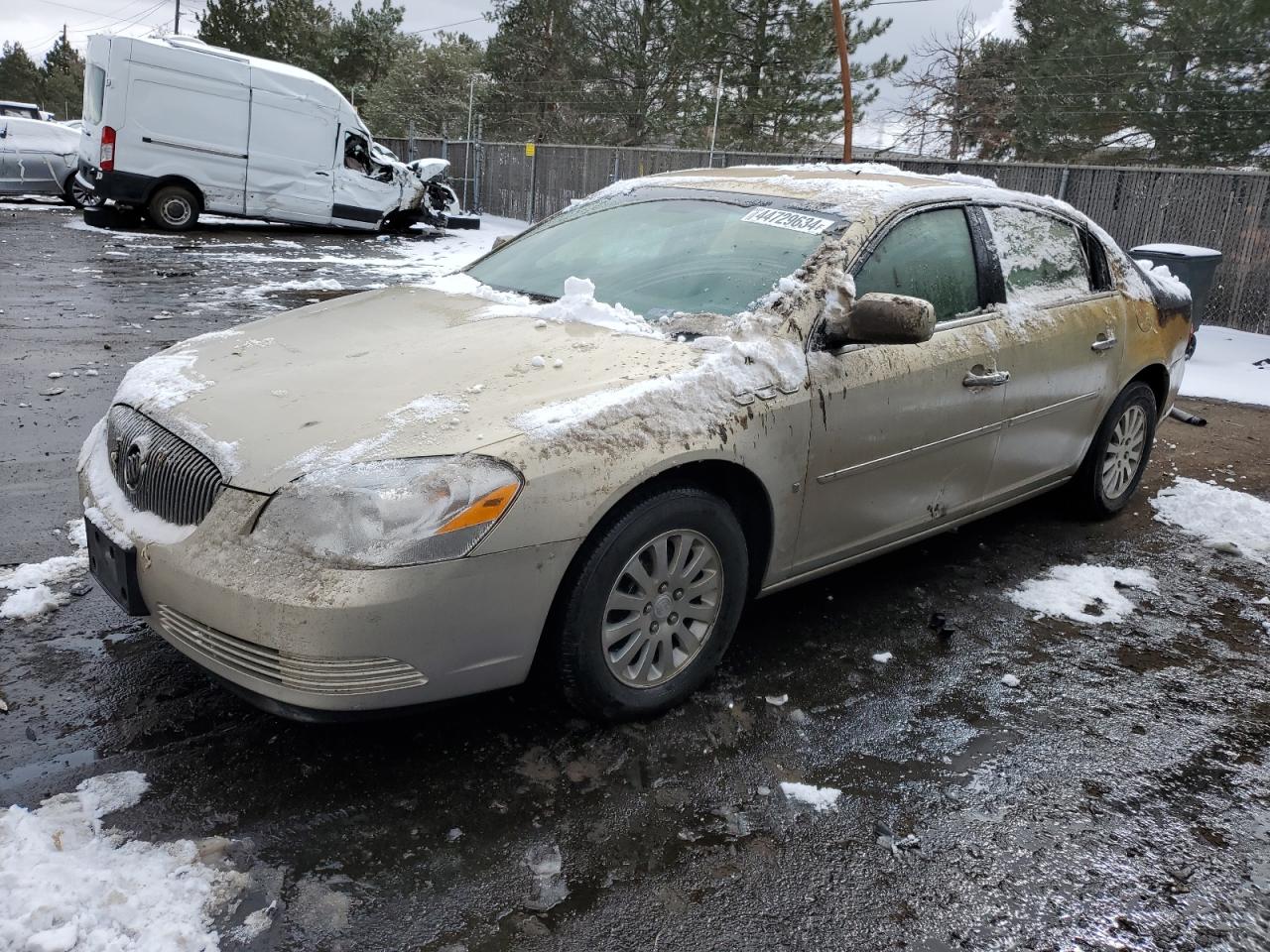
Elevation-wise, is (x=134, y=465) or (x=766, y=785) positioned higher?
(x=134, y=465)

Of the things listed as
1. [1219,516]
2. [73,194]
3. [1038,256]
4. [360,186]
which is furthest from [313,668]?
[73,194]

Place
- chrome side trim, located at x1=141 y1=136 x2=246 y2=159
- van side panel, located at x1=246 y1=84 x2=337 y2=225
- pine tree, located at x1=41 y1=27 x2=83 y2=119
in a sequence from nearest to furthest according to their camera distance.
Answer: chrome side trim, located at x1=141 y1=136 x2=246 y2=159
van side panel, located at x1=246 y1=84 x2=337 y2=225
pine tree, located at x1=41 y1=27 x2=83 y2=119

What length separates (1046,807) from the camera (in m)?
2.84

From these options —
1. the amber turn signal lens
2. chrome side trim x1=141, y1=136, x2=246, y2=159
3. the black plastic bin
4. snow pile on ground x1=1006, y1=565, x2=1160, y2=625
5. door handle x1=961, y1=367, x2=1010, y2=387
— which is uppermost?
chrome side trim x1=141, y1=136, x2=246, y2=159

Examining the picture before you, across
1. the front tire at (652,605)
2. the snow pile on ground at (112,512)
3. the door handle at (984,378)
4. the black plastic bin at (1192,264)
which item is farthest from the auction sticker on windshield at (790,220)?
the black plastic bin at (1192,264)

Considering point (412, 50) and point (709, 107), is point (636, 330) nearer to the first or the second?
point (709, 107)

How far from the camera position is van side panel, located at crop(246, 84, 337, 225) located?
16531 mm

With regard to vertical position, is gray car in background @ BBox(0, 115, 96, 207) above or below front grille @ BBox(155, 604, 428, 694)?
above

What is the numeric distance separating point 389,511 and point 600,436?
0.61 m

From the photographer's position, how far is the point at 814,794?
281 cm

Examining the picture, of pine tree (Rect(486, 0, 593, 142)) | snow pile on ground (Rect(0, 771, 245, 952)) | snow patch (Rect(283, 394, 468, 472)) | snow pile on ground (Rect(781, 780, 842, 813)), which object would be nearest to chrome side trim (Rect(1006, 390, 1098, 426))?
snow pile on ground (Rect(781, 780, 842, 813))

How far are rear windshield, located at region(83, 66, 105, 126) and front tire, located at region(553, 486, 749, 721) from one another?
15824 mm

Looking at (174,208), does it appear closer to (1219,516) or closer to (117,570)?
(117,570)

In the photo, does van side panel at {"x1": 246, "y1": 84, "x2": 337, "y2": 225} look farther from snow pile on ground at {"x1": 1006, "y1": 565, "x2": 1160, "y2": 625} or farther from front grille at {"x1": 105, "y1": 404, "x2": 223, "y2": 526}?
snow pile on ground at {"x1": 1006, "y1": 565, "x2": 1160, "y2": 625}
